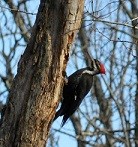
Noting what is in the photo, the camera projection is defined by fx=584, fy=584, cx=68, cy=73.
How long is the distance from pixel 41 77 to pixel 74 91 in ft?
3.87

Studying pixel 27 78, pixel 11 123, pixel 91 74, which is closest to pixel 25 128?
pixel 11 123

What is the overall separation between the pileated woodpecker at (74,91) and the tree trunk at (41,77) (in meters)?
0.92

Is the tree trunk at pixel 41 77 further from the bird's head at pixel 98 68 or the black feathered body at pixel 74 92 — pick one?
the bird's head at pixel 98 68

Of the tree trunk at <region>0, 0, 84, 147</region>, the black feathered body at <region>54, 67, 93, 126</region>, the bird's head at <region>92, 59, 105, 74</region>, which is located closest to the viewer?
the tree trunk at <region>0, 0, 84, 147</region>

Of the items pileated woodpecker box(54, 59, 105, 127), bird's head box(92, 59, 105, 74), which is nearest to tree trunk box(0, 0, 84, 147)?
pileated woodpecker box(54, 59, 105, 127)

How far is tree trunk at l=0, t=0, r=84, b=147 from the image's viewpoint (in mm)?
4410

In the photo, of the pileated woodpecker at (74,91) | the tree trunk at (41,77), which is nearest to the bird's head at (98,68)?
the pileated woodpecker at (74,91)

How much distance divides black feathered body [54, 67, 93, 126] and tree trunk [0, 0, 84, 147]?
0.92 metres

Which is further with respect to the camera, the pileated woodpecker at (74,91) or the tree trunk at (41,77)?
the pileated woodpecker at (74,91)

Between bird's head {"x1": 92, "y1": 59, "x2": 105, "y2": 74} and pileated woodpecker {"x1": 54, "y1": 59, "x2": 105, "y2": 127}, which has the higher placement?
bird's head {"x1": 92, "y1": 59, "x2": 105, "y2": 74}

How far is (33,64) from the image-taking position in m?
4.48

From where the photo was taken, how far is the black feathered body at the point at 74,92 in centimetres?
552

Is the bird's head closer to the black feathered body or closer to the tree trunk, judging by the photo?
the black feathered body

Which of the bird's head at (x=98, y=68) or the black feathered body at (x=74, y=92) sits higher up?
the bird's head at (x=98, y=68)
